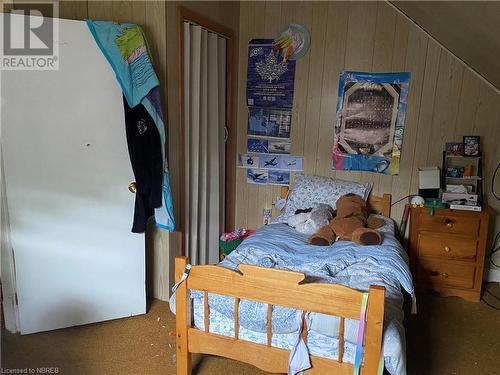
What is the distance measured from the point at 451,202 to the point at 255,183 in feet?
5.06

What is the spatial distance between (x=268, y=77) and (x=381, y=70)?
891 mm

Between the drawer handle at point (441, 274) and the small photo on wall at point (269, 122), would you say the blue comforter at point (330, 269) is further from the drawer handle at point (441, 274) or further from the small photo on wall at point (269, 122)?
the small photo on wall at point (269, 122)

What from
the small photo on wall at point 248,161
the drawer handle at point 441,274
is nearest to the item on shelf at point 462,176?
the drawer handle at point 441,274

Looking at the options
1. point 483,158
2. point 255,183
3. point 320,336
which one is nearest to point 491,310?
point 483,158

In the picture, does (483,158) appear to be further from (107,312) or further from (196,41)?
(107,312)

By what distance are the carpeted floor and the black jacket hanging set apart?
62 centimetres

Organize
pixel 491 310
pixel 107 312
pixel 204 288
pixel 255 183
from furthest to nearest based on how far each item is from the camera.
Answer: pixel 255 183
pixel 491 310
pixel 107 312
pixel 204 288

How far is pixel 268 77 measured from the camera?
130 inches

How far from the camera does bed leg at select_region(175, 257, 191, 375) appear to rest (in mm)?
1752

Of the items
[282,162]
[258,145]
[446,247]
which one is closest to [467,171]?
[446,247]

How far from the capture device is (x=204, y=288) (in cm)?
174

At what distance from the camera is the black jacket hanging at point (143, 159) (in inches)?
89.6

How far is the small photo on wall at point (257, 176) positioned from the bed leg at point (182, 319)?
1783 mm

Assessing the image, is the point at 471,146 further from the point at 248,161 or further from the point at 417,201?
the point at 248,161
